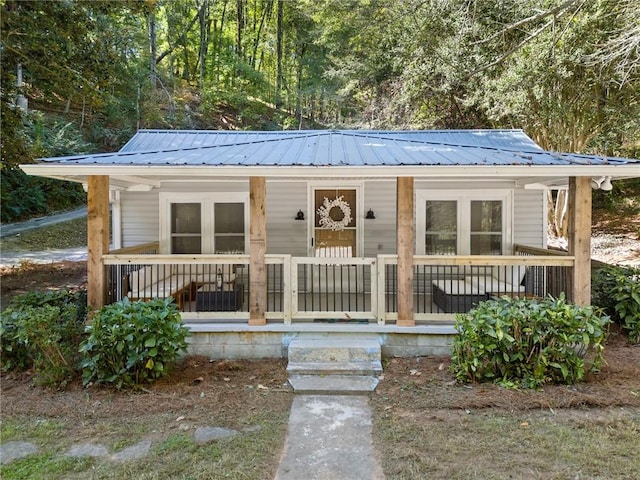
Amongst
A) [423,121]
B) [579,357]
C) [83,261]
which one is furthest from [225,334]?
→ [423,121]

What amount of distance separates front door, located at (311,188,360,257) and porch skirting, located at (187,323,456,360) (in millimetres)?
2755

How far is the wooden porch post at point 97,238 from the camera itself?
550cm

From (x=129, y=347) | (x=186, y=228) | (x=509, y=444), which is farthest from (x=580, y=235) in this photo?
(x=186, y=228)

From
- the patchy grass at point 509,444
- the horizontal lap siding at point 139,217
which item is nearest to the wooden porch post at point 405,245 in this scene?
the patchy grass at point 509,444

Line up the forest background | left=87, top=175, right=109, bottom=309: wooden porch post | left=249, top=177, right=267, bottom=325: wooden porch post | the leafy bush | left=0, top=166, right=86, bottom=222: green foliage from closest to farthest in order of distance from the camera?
left=87, top=175, right=109, bottom=309: wooden porch post, left=249, top=177, right=267, bottom=325: wooden porch post, the leafy bush, the forest background, left=0, top=166, right=86, bottom=222: green foliage

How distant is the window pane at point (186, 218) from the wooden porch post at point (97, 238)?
8.37ft

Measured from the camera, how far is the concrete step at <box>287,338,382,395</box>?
15.4ft

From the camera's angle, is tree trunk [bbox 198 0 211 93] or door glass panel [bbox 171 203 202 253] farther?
tree trunk [bbox 198 0 211 93]

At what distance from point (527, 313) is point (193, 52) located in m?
28.8

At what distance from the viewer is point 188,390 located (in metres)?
4.66

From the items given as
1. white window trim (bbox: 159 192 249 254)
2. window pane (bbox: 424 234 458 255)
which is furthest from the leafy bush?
white window trim (bbox: 159 192 249 254)

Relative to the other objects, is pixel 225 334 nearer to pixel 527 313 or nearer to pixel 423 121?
pixel 527 313

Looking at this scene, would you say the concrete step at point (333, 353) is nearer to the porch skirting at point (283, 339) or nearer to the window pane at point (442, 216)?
the porch skirting at point (283, 339)

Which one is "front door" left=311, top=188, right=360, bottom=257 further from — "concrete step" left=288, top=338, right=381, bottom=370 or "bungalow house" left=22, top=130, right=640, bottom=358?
"concrete step" left=288, top=338, right=381, bottom=370
